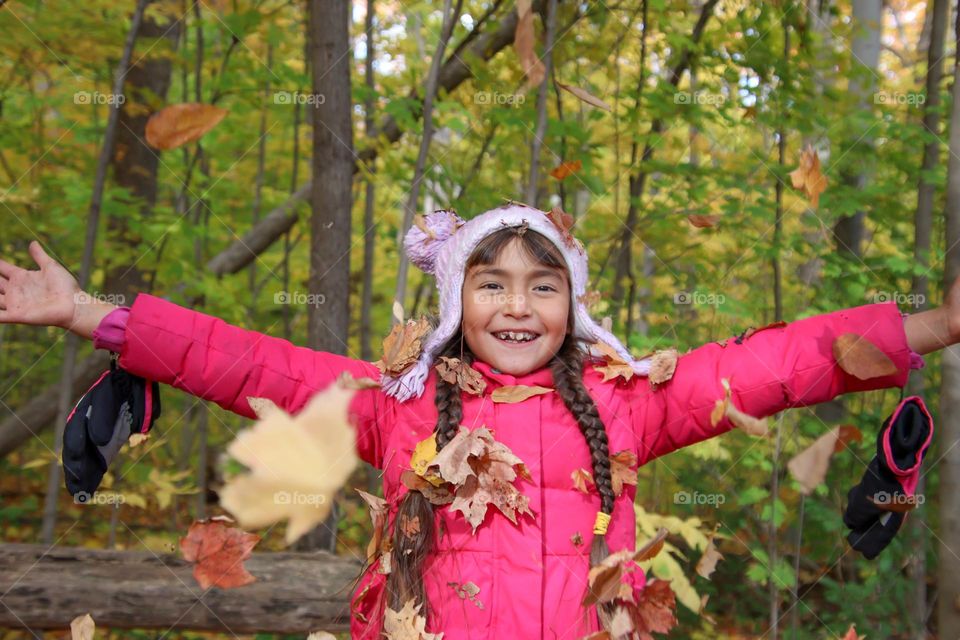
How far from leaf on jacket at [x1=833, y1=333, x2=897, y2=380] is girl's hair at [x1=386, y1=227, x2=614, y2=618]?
60 centimetres

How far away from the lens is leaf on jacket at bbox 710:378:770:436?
208 cm

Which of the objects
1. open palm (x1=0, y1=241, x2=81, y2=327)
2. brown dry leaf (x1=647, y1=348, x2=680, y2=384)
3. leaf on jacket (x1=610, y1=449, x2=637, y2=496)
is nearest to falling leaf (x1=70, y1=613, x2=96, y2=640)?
open palm (x1=0, y1=241, x2=81, y2=327)

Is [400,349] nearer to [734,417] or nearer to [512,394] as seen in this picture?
[512,394]

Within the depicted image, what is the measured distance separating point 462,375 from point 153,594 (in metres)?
2.03

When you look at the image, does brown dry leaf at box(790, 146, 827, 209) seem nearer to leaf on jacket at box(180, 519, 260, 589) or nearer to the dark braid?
the dark braid

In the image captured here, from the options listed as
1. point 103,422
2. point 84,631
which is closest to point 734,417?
point 103,422

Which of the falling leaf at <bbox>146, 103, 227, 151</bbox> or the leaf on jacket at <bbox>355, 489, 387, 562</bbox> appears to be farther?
the falling leaf at <bbox>146, 103, 227, 151</bbox>

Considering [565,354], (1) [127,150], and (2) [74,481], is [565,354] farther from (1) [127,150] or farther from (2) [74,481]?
(1) [127,150]

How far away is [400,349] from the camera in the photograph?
7.91 feet

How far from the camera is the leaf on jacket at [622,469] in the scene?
227 centimetres

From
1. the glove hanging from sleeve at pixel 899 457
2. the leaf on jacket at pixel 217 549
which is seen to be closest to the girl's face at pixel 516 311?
the glove hanging from sleeve at pixel 899 457

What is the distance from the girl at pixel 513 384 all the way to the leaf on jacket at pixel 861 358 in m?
0.02

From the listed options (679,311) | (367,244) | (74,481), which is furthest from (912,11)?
(74,481)

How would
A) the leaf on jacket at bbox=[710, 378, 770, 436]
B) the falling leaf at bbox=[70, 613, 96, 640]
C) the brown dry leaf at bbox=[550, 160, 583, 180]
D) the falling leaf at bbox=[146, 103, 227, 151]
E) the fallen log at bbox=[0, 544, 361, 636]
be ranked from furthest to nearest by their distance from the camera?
1. the brown dry leaf at bbox=[550, 160, 583, 180]
2. the falling leaf at bbox=[146, 103, 227, 151]
3. the fallen log at bbox=[0, 544, 361, 636]
4. the falling leaf at bbox=[70, 613, 96, 640]
5. the leaf on jacket at bbox=[710, 378, 770, 436]
